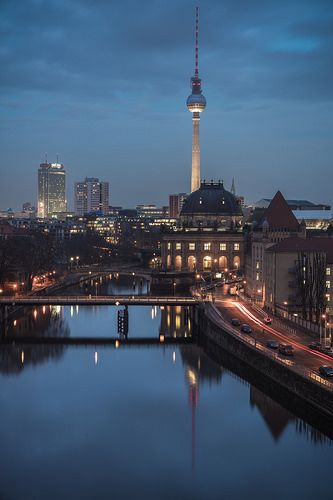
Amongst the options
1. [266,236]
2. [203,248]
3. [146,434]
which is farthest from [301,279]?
[203,248]

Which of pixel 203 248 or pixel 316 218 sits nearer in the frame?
pixel 316 218

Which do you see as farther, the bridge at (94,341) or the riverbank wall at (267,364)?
the bridge at (94,341)

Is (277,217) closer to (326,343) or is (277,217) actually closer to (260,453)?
(326,343)

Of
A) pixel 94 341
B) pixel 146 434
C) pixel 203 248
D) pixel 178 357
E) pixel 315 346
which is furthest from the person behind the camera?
pixel 203 248

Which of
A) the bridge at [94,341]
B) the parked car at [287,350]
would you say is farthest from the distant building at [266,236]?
the parked car at [287,350]

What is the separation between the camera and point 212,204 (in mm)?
110062

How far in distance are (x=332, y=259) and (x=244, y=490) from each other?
29314 millimetres

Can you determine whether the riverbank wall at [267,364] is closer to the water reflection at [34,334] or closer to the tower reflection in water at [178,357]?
the tower reflection in water at [178,357]

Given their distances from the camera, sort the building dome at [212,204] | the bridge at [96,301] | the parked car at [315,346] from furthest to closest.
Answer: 1. the building dome at [212,204]
2. the bridge at [96,301]
3. the parked car at [315,346]

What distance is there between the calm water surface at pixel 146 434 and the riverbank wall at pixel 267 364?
113cm

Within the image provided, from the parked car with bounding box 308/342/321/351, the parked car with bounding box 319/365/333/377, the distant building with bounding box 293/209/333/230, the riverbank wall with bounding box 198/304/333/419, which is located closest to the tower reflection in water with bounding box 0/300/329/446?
the riverbank wall with bounding box 198/304/333/419

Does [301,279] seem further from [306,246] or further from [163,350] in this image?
[163,350]

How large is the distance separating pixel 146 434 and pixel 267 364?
8.87m

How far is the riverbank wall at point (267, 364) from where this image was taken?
3453cm
